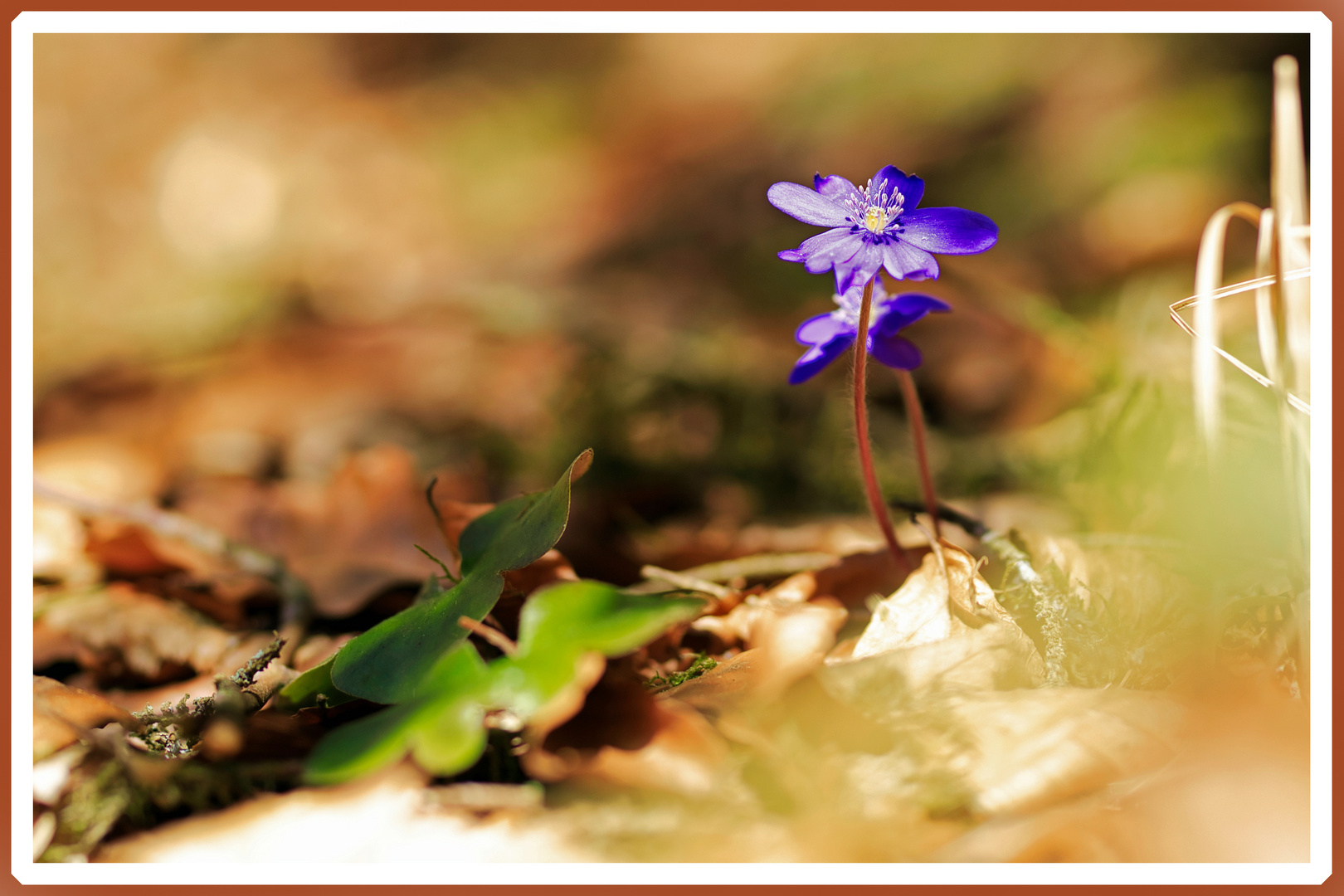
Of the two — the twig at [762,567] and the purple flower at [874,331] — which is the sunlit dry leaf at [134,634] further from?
the purple flower at [874,331]

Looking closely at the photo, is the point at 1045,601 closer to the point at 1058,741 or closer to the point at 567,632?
the point at 1058,741

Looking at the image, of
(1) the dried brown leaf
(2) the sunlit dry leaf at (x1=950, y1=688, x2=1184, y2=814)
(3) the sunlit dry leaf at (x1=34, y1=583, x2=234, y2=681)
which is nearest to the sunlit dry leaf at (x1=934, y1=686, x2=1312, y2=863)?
(2) the sunlit dry leaf at (x1=950, y1=688, x2=1184, y2=814)

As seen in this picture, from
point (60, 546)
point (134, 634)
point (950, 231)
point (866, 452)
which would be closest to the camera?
point (950, 231)

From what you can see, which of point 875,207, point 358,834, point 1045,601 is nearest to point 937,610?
point 1045,601

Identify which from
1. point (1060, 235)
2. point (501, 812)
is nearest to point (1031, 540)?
point (501, 812)

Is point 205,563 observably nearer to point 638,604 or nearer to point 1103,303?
point 638,604

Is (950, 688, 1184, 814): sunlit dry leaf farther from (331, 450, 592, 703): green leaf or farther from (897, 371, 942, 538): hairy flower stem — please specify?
(331, 450, 592, 703): green leaf

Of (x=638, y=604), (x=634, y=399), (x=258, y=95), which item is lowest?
(x=638, y=604)
